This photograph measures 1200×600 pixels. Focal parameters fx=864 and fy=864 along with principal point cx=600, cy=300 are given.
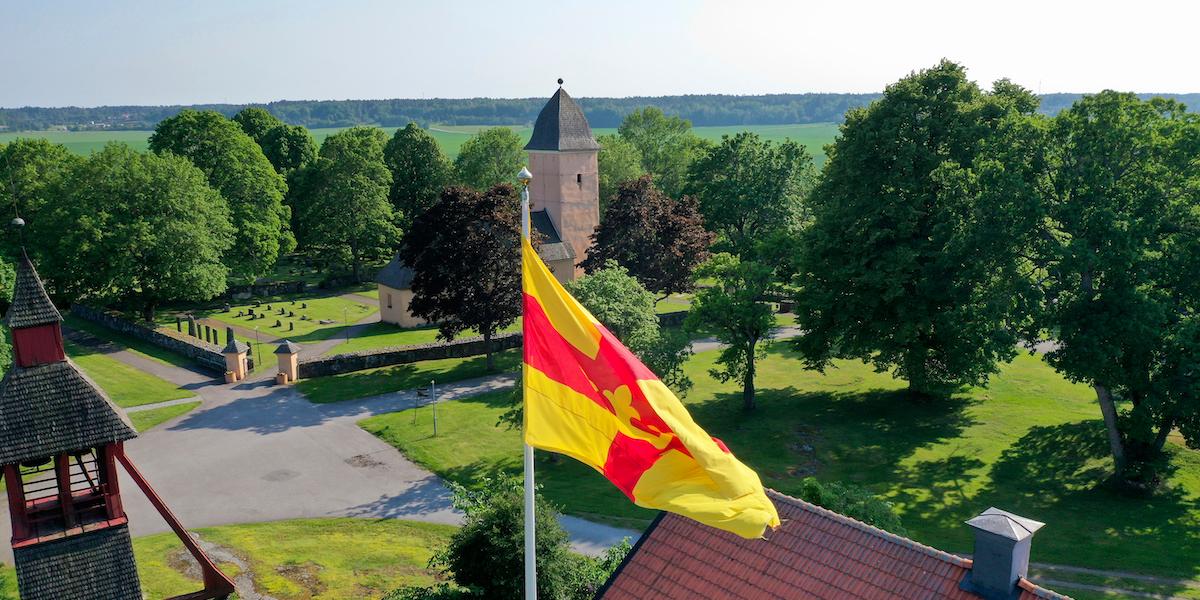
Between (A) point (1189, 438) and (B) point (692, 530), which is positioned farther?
(A) point (1189, 438)

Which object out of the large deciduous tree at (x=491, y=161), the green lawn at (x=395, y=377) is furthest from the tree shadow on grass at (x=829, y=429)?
the large deciduous tree at (x=491, y=161)

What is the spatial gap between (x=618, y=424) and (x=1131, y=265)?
2135 centimetres

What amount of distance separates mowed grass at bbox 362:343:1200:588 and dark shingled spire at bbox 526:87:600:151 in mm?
→ 18756

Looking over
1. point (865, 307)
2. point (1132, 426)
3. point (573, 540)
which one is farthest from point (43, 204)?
point (1132, 426)

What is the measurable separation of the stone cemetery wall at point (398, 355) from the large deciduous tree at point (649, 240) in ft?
22.4

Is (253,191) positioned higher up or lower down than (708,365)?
higher up

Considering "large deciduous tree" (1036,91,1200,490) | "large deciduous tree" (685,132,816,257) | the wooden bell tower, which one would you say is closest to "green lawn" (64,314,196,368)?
the wooden bell tower

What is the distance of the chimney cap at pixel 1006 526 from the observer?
11.1 metres

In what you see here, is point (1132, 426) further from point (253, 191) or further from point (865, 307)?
point (253, 191)

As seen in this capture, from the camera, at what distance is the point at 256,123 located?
7606cm

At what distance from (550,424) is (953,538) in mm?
17829

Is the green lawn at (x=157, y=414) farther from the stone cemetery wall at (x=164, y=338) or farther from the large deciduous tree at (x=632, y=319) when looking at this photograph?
the large deciduous tree at (x=632, y=319)

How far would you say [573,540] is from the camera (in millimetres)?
23812

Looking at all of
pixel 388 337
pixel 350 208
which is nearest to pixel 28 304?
pixel 388 337
